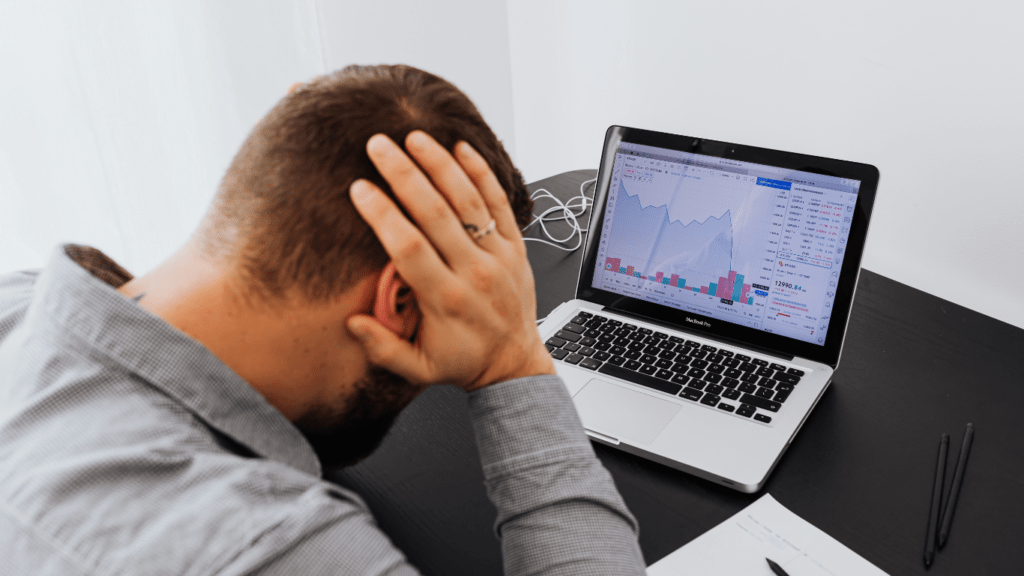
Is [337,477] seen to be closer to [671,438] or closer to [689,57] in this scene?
[671,438]

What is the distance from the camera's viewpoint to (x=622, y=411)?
877mm

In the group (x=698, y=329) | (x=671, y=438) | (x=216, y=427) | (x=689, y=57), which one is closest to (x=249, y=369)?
(x=216, y=427)

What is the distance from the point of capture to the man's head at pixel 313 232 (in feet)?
1.82

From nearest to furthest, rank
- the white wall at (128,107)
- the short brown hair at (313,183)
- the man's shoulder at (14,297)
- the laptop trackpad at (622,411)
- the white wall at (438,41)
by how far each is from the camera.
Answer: the short brown hair at (313,183), the man's shoulder at (14,297), the laptop trackpad at (622,411), the white wall at (128,107), the white wall at (438,41)

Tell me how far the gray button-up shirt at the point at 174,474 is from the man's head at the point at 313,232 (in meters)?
0.04

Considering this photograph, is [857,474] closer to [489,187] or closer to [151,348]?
[489,187]

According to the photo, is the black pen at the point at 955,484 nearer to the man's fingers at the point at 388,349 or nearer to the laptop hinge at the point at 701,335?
the laptop hinge at the point at 701,335

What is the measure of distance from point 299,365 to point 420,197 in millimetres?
173

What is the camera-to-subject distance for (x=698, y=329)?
1.02 meters

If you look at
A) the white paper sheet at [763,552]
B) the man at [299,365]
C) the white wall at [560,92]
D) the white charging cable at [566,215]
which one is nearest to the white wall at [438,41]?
the white wall at [560,92]

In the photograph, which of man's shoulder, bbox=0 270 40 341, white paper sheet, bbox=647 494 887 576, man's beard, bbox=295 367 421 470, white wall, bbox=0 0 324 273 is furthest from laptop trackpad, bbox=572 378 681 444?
white wall, bbox=0 0 324 273

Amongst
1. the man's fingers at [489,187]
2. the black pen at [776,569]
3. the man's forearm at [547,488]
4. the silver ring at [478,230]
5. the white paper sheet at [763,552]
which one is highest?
the man's fingers at [489,187]

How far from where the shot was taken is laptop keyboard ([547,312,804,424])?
88 cm

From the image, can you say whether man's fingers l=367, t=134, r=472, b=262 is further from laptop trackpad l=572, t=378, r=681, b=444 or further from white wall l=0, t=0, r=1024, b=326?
white wall l=0, t=0, r=1024, b=326
